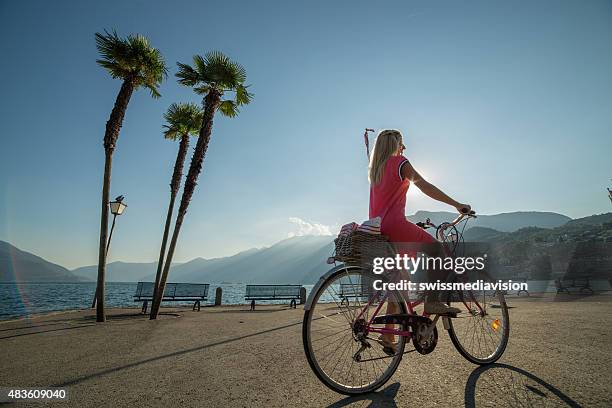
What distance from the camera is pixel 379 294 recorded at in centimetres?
283

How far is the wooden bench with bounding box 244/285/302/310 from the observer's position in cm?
1728

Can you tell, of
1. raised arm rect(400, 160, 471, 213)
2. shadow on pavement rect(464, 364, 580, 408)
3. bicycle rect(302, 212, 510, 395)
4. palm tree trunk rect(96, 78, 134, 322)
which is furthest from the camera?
palm tree trunk rect(96, 78, 134, 322)

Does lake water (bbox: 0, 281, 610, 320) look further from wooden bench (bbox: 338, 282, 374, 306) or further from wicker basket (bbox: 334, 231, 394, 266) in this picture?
wicker basket (bbox: 334, 231, 394, 266)

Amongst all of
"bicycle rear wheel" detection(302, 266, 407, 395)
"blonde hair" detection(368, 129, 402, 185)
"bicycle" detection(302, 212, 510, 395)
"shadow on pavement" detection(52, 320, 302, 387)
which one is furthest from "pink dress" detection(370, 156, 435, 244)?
"shadow on pavement" detection(52, 320, 302, 387)

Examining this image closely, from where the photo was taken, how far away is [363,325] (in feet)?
8.85

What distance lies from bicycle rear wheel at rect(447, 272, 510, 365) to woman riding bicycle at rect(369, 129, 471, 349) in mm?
504

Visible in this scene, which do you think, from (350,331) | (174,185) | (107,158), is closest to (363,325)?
(350,331)

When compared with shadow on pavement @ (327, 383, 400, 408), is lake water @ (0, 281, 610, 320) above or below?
below

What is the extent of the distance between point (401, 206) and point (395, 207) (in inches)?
3.1

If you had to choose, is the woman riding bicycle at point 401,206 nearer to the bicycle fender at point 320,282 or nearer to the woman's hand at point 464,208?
the woman's hand at point 464,208

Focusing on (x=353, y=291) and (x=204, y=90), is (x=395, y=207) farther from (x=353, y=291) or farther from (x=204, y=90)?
(x=204, y=90)

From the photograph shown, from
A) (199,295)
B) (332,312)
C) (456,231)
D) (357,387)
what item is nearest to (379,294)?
(332,312)

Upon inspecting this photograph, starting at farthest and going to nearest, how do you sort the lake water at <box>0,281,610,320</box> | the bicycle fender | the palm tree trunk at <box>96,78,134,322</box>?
the lake water at <box>0,281,610,320</box> < the palm tree trunk at <box>96,78,134,322</box> < the bicycle fender

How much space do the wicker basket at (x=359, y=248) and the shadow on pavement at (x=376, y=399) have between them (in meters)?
1.12
